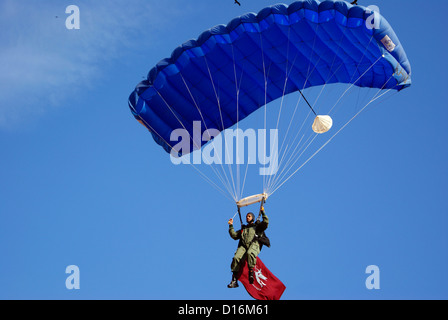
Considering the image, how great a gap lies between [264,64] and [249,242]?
14.2ft

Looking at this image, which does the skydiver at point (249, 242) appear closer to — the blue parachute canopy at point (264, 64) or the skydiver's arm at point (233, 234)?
the skydiver's arm at point (233, 234)

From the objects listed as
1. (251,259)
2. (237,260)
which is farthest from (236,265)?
(251,259)

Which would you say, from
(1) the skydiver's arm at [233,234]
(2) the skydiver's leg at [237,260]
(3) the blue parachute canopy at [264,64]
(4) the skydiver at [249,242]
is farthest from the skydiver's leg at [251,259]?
(3) the blue parachute canopy at [264,64]

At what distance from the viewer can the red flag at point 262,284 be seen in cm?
1259

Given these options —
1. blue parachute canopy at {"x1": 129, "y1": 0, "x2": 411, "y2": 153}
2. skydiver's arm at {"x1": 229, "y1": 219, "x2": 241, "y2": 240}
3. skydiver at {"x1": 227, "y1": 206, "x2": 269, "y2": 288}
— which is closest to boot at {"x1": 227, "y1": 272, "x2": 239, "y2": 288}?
skydiver at {"x1": 227, "y1": 206, "x2": 269, "y2": 288}

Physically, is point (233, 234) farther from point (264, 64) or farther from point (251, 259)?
point (264, 64)

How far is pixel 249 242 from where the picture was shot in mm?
12555

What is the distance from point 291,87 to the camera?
15.4 metres

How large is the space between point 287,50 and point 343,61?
125 centimetres

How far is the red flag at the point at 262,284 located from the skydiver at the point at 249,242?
6.4 inches
